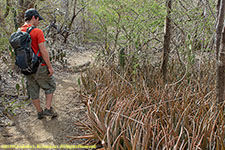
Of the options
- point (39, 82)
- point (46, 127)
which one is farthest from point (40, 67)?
point (46, 127)

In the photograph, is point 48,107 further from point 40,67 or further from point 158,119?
point 158,119

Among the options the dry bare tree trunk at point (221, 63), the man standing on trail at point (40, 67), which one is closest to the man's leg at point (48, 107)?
the man standing on trail at point (40, 67)

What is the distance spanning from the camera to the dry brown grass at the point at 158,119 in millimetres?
2059

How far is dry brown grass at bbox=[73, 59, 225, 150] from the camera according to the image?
2059mm

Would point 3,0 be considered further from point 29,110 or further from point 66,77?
point 29,110

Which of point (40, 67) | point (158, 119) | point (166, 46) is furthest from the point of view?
point (166, 46)

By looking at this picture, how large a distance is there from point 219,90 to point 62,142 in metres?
2.03

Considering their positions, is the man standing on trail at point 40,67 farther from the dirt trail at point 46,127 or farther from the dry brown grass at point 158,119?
the dry brown grass at point 158,119

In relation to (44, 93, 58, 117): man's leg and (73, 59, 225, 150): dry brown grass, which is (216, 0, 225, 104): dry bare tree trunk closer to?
(73, 59, 225, 150): dry brown grass

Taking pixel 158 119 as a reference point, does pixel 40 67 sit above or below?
above

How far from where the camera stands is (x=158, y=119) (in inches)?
90.1

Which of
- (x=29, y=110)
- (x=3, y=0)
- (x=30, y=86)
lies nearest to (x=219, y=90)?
(x=30, y=86)

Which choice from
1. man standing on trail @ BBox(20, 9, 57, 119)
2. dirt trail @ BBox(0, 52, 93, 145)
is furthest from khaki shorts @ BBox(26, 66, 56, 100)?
dirt trail @ BBox(0, 52, 93, 145)

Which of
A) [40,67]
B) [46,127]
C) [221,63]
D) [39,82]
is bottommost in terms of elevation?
[46,127]
